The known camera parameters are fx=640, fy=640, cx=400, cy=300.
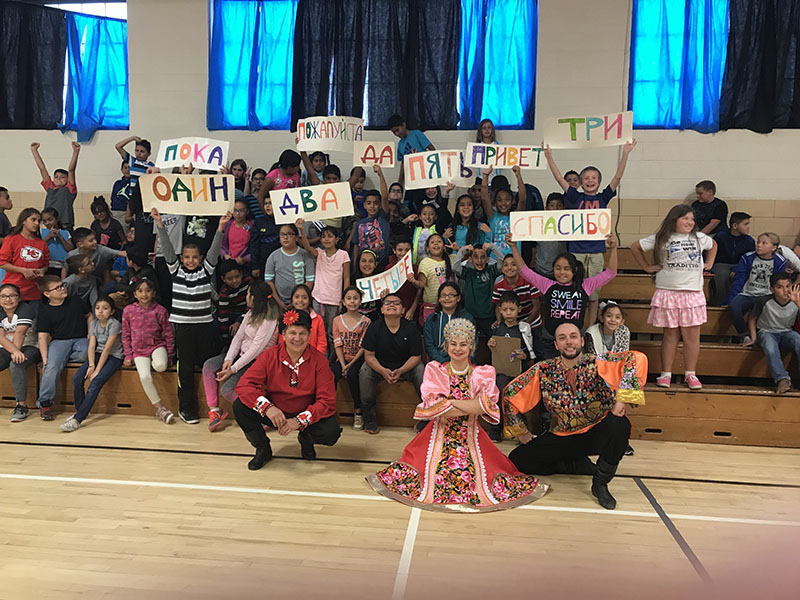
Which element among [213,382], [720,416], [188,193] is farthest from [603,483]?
[188,193]

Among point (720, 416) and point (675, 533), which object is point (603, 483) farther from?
point (720, 416)

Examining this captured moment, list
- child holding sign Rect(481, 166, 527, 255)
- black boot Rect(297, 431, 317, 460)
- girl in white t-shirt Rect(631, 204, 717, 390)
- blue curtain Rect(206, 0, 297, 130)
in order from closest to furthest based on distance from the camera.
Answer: black boot Rect(297, 431, 317, 460)
girl in white t-shirt Rect(631, 204, 717, 390)
child holding sign Rect(481, 166, 527, 255)
blue curtain Rect(206, 0, 297, 130)

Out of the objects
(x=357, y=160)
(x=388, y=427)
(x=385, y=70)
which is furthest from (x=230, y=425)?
(x=385, y=70)

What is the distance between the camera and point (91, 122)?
26.7 ft

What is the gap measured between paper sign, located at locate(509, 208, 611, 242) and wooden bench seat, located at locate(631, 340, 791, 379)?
116cm

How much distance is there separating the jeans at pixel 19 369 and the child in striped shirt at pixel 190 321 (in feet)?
4.06

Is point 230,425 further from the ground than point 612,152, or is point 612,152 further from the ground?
point 612,152

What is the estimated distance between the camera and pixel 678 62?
7.23 m

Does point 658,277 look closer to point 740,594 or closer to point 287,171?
point 287,171

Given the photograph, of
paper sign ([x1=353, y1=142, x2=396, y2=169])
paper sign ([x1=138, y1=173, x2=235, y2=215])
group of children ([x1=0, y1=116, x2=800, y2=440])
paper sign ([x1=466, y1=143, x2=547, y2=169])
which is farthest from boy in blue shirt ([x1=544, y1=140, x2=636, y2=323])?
paper sign ([x1=138, y1=173, x2=235, y2=215])

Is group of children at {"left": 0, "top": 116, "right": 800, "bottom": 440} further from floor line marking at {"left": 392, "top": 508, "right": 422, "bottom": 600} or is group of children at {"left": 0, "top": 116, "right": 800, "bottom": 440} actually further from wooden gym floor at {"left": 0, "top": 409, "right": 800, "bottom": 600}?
floor line marking at {"left": 392, "top": 508, "right": 422, "bottom": 600}

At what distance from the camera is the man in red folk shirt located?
4.04 meters

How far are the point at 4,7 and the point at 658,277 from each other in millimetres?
8470

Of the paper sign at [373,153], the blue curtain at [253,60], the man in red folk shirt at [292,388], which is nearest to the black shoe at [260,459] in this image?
the man in red folk shirt at [292,388]
